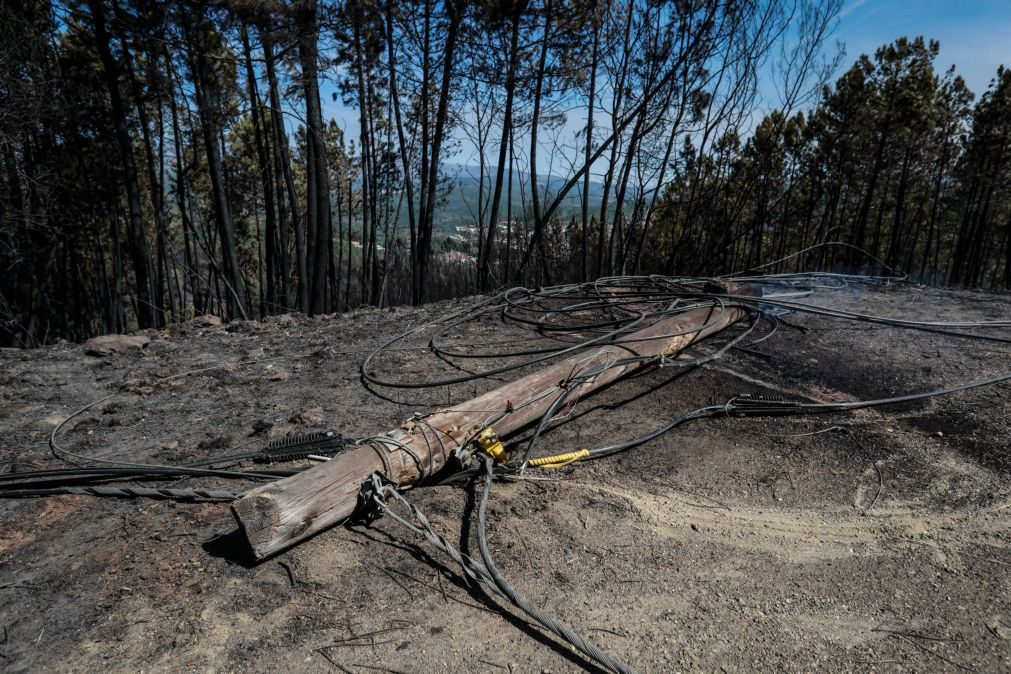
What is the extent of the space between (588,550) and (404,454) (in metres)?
0.95

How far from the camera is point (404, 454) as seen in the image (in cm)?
268

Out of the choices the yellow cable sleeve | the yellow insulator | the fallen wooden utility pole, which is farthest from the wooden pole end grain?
the yellow cable sleeve

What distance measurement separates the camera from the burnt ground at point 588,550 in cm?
184

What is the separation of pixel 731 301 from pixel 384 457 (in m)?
3.92

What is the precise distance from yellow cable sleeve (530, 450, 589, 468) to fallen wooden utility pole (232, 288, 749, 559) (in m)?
0.34

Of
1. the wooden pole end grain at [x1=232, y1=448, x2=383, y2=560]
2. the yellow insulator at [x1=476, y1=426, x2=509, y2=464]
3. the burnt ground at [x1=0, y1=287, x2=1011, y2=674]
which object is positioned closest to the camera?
the burnt ground at [x1=0, y1=287, x2=1011, y2=674]

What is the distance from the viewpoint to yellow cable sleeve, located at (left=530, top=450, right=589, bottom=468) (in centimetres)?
296

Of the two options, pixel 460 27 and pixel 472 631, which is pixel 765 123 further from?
pixel 472 631

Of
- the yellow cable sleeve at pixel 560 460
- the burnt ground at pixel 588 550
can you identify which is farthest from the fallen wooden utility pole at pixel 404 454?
the yellow cable sleeve at pixel 560 460

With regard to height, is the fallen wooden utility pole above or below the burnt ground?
above

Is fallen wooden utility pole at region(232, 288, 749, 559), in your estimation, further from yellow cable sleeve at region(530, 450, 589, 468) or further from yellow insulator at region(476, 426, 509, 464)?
yellow cable sleeve at region(530, 450, 589, 468)

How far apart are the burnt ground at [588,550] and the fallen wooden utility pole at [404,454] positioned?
125mm

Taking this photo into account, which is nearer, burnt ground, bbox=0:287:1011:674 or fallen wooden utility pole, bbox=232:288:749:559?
burnt ground, bbox=0:287:1011:674

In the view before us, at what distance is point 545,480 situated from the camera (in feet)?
9.57
